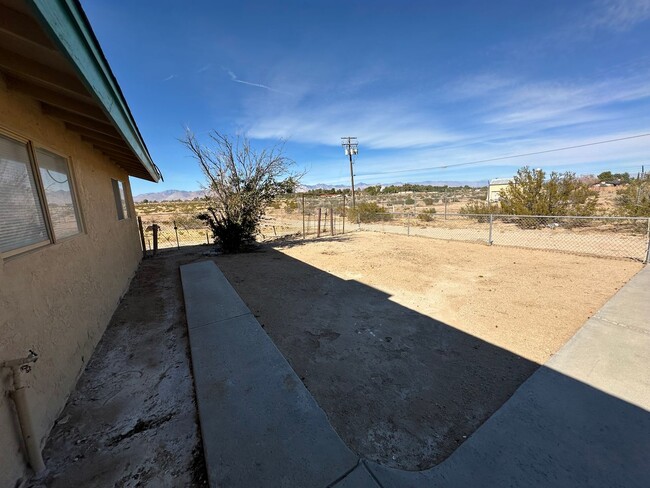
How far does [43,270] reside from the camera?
2441 mm

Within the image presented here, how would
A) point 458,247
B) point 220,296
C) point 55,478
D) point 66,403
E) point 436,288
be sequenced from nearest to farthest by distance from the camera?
point 55,478, point 66,403, point 220,296, point 436,288, point 458,247

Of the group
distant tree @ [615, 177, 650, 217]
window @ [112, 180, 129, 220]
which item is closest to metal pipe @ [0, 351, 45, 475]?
window @ [112, 180, 129, 220]

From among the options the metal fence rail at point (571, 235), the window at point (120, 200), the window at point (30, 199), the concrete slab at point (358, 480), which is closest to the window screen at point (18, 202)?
the window at point (30, 199)

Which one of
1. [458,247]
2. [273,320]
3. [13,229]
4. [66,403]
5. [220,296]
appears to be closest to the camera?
[13,229]

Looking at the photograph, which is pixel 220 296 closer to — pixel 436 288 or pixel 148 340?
pixel 148 340

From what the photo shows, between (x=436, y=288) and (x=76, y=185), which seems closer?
(x=76, y=185)

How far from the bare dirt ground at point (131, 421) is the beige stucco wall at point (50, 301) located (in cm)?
16

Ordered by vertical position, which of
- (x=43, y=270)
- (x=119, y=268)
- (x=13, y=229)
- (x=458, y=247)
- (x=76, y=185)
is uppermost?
(x=76, y=185)

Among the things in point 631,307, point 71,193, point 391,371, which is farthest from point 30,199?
point 631,307

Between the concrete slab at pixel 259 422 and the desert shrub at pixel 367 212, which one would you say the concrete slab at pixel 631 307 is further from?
the desert shrub at pixel 367 212

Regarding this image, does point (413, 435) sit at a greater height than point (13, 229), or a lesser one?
lesser

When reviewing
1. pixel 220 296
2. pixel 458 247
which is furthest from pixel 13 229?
pixel 458 247

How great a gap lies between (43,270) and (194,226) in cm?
2118

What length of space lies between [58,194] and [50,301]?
5.02ft
